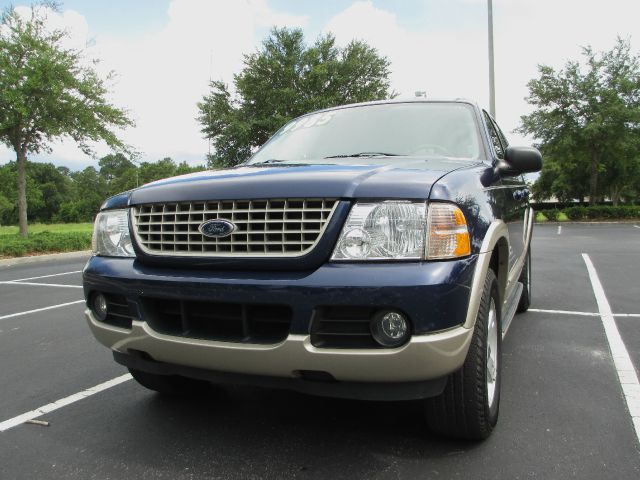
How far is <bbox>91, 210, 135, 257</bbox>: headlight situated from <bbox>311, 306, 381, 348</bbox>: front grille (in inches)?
42.0

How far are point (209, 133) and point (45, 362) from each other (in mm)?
30133

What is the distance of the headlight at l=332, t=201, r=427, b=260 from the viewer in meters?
2.08

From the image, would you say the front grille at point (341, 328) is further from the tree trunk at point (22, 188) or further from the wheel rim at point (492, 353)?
the tree trunk at point (22, 188)

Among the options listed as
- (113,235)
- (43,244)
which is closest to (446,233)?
(113,235)

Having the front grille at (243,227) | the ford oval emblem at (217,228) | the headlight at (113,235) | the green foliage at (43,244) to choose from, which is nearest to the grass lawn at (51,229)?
the green foliage at (43,244)

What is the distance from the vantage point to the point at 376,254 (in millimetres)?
2086

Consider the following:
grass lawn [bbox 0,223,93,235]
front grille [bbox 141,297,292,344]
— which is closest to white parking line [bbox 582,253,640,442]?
front grille [bbox 141,297,292,344]

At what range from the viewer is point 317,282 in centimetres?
205

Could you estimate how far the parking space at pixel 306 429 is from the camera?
2.34 meters

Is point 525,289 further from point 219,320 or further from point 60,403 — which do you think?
point 60,403

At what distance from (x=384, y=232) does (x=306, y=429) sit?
1.23 metres

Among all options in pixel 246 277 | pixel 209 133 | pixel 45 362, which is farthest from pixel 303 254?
pixel 209 133

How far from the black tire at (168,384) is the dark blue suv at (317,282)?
14.9 inches

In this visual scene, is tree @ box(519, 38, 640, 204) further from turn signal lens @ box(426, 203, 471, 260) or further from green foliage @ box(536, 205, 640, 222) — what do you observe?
turn signal lens @ box(426, 203, 471, 260)
